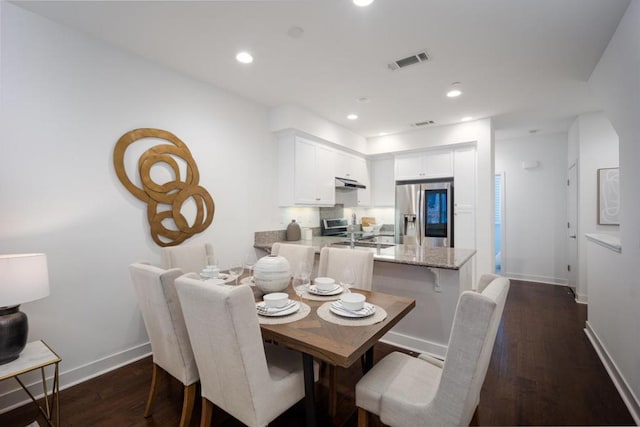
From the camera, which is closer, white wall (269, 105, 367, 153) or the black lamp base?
the black lamp base

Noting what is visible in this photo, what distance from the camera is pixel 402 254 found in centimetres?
272

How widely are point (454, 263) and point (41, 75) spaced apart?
335cm

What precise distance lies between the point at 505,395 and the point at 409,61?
278 cm

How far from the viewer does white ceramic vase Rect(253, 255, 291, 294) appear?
1913 mm

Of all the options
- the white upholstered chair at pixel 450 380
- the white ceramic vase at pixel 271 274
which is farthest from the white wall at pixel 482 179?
the white ceramic vase at pixel 271 274

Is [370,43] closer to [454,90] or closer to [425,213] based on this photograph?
[454,90]

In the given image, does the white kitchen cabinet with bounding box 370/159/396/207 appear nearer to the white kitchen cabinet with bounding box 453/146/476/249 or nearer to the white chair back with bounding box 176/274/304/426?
the white kitchen cabinet with bounding box 453/146/476/249

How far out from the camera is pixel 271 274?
191 cm

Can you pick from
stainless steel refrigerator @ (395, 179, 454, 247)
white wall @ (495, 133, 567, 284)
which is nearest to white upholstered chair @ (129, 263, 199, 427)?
stainless steel refrigerator @ (395, 179, 454, 247)

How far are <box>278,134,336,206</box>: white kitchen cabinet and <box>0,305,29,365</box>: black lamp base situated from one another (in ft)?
8.75

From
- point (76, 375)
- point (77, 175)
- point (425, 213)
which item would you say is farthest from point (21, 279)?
point (425, 213)

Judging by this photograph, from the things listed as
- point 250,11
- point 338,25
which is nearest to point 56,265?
point 250,11

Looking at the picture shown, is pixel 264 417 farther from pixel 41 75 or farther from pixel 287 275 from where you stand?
pixel 41 75

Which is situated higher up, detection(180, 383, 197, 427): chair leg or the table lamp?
the table lamp
